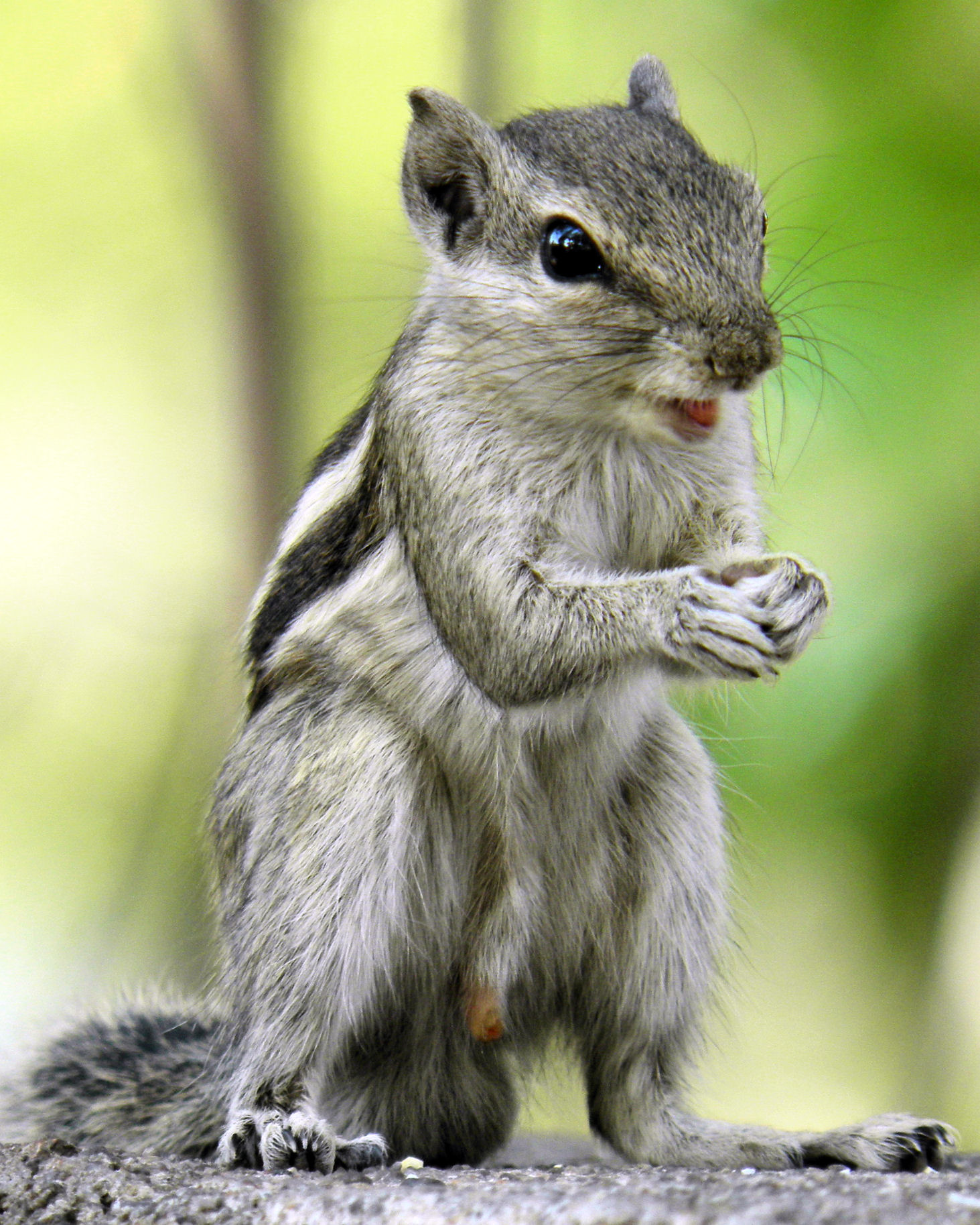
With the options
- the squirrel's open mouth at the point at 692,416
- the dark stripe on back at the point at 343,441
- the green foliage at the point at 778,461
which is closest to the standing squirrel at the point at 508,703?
the squirrel's open mouth at the point at 692,416

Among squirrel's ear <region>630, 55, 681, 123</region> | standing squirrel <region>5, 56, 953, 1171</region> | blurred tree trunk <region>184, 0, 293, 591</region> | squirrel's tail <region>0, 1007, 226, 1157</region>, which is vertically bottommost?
squirrel's tail <region>0, 1007, 226, 1157</region>

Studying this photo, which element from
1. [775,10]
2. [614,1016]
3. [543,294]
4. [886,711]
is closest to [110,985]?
[614,1016]

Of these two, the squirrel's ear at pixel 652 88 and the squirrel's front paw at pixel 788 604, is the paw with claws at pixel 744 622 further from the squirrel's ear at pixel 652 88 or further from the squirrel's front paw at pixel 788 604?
the squirrel's ear at pixel 652 88

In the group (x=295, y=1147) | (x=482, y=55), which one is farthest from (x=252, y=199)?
(x=295, y=1147)

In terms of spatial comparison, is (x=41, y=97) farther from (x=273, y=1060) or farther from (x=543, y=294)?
(x=273, y=1060)

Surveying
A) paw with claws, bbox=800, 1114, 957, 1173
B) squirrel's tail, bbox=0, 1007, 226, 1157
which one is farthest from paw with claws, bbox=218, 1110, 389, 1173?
paw with claws, bbox=800, 1114, 957, 1173

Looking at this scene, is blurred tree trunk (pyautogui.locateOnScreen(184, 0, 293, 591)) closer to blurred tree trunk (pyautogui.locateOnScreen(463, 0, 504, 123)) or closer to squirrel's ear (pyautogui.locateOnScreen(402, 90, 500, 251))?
blurred tree trunk (pyautogui.locateOnScreen(463, 0, 504, 123))

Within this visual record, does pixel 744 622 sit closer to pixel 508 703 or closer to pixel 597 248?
pixel 508 703
